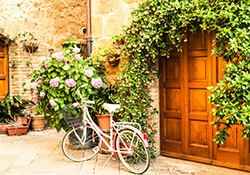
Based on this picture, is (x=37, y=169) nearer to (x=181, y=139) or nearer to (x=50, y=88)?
(x=50, y=88)

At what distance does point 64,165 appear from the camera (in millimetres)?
4391

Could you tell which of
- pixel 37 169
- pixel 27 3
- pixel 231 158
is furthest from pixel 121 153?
pixel 27 3

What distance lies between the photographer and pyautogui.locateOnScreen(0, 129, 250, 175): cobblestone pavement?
13.3ft

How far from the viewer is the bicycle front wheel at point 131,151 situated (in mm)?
4012

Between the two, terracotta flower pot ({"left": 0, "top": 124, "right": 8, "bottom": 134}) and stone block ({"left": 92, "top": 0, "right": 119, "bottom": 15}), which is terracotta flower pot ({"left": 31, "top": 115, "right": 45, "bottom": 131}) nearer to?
terracotta flower pot ({"left": 0, "top": 124, "right": 8, "bottom": 134})

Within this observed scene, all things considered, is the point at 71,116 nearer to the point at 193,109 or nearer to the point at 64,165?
the point at 64,165

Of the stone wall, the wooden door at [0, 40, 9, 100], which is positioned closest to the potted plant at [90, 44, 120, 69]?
the stone wall

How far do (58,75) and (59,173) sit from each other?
1656 mm

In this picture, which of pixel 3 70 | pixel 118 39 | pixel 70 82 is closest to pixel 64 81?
pixel 70 82

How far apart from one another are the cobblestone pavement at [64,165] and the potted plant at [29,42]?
113 inches

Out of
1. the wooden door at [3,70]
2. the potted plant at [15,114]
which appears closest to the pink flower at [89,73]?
the potted plant at [15,114]

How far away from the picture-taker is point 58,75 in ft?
16.0

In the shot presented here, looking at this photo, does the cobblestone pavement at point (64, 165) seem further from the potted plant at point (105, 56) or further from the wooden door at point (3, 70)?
the wooden door at point (3, 70)

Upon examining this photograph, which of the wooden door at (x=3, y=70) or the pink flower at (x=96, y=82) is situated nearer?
the pink flower at (x=96, y=82)
